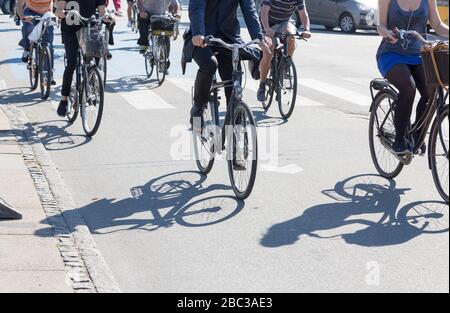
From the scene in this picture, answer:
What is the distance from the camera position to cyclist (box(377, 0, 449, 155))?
7.60 meters

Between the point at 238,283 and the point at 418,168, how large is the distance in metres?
3.75

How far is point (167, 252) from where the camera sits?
20.5 feet

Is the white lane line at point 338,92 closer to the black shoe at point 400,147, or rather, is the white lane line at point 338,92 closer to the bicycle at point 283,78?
the bicycle at point 283,78

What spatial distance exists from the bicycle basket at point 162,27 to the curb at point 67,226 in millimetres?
5098

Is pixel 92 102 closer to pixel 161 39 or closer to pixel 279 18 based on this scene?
pixel 279 18

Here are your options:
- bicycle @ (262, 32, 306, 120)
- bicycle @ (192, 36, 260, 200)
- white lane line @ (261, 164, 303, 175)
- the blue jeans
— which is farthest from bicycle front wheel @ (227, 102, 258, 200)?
the blue jeans

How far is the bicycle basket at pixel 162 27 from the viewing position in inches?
592

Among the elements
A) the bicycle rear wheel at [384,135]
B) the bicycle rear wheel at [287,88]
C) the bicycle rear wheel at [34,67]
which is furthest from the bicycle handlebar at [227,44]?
the bicycle rear wheel at [34,67]

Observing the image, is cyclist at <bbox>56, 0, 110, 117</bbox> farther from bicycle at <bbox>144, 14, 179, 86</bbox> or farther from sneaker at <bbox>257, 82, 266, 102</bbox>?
bicycle at <bbox>144, 14, 179, 86</bbox>

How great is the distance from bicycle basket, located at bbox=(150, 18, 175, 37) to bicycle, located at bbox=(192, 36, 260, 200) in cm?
701

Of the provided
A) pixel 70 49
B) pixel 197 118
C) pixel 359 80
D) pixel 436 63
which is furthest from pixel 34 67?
pixel 436 63

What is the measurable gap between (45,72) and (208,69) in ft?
18.1

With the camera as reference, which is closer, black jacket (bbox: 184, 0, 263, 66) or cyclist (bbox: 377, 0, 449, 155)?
cyclist (bbox: 377, 0, 449, 155)

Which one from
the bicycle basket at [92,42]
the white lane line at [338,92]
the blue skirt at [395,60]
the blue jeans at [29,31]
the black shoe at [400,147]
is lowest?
the white lane line at [338,92]
